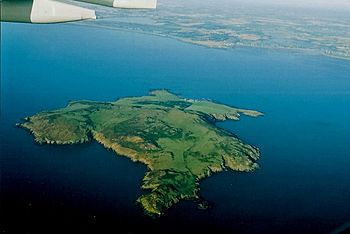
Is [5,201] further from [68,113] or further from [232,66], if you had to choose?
[232,66]

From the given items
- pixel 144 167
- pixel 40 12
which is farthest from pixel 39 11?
pixel 144 167

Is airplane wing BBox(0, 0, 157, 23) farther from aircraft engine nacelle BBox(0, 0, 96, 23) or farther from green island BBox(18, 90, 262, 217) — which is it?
green island BBox(18, 90, 262, 217)

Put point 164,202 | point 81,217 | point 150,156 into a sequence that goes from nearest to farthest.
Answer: point 81,217
point 164,202
point 150,156

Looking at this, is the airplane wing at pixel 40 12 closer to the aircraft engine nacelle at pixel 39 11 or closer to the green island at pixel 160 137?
the aircraft engine nacelle at pixel 39 11

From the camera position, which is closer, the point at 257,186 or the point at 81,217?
the point at 81,217

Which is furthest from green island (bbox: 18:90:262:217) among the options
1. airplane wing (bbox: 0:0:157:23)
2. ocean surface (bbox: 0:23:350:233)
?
airplane wing (bbox: 0:0:157:23)

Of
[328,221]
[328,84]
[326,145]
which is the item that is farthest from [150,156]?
[328,84]
